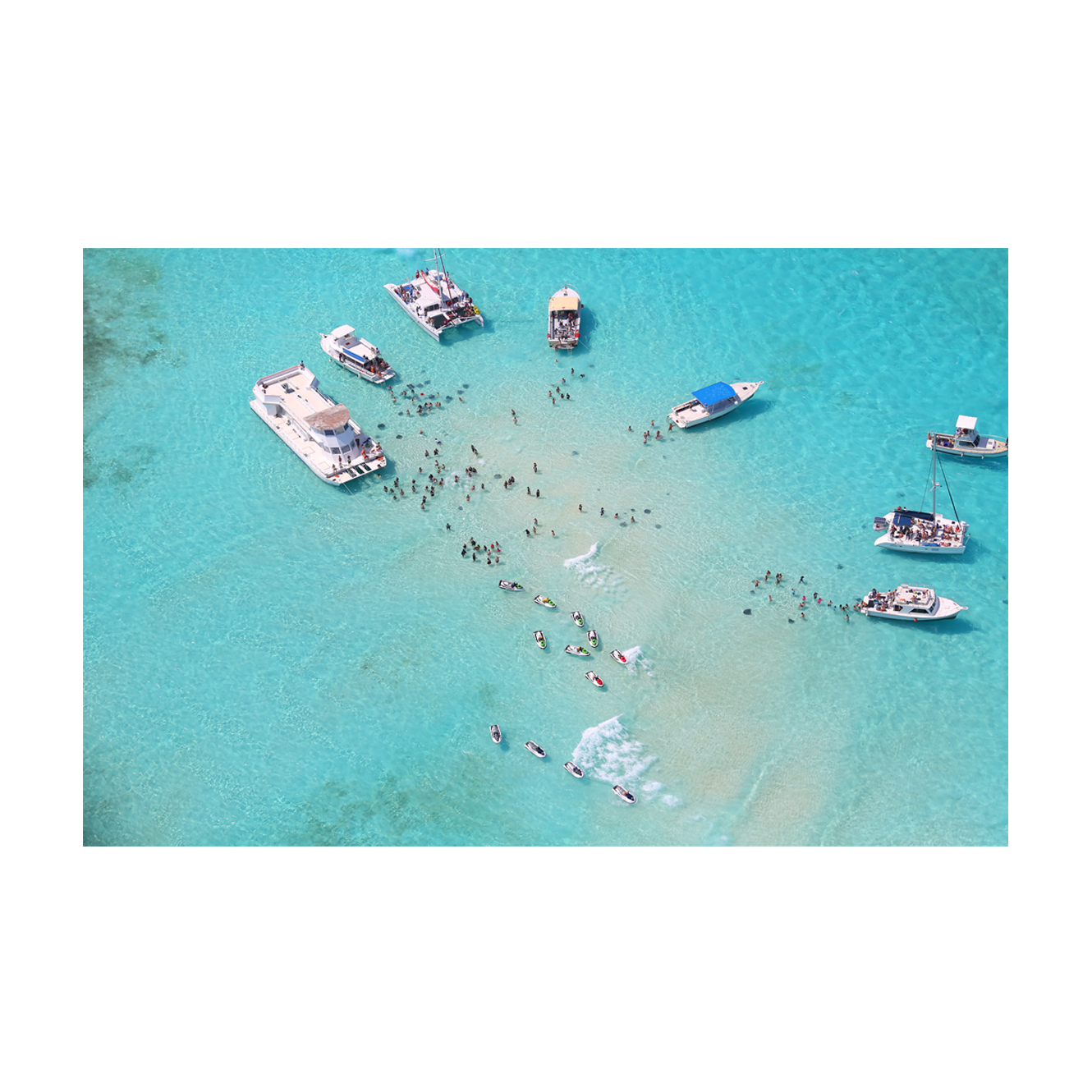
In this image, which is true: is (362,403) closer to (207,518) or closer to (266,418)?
(266,418)

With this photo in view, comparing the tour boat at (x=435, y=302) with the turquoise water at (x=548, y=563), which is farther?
the tour boat at (x=435, y=302)

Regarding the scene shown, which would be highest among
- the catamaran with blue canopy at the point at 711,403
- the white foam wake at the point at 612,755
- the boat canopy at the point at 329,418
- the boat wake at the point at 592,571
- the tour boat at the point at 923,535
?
the catamaran with blue canopy at the point at 711,403

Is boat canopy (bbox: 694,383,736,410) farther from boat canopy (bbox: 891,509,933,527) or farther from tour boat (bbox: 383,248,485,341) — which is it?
tour boat (bbox: 383,248,485,341)

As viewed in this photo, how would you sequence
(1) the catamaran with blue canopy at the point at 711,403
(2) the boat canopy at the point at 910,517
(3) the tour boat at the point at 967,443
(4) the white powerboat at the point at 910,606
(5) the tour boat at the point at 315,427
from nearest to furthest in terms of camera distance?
(4) the white powerboat at the point at 910,606 → (2) the boat canopy at the point at 910,517 → (3) the tour boat at the point at 967,443 → (5) the tour boat at the point at 315,427 → (1) the catamaran with blue canopy at the point at 711,403

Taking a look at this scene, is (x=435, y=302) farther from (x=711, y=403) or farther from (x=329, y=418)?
(x=711, y=403)

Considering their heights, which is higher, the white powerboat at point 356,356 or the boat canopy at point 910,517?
the white powerboat at point 356,356

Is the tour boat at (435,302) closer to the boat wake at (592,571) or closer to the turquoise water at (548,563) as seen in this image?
the turquoise water at (548,563)

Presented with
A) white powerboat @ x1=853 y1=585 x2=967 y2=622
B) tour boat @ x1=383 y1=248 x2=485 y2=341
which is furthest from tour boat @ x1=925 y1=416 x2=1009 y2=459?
tour boat @ x1=383 y1=248 x2=485 y2=341

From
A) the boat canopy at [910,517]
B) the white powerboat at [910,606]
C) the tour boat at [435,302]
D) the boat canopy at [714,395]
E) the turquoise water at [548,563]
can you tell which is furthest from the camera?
the tour boat at [435,302]

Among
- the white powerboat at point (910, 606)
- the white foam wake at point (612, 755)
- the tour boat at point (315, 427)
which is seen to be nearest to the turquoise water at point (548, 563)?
the white foam wake at point (612, 755)
